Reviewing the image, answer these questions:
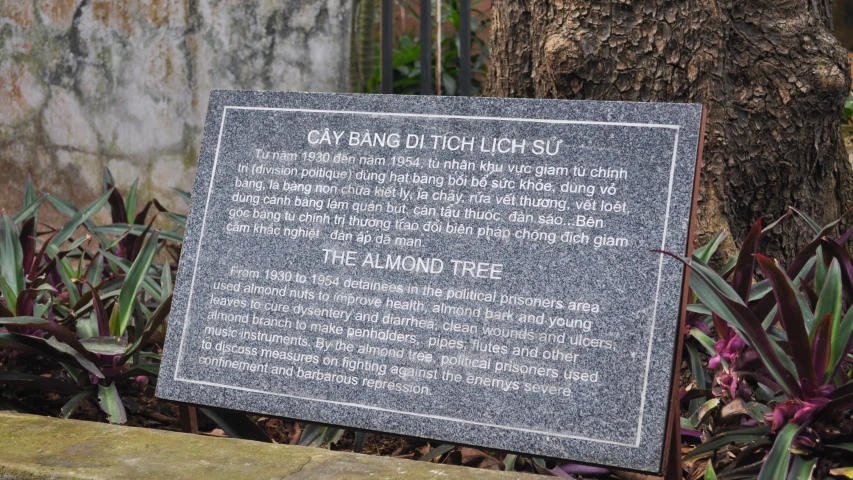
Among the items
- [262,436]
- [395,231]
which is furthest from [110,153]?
[395,231]

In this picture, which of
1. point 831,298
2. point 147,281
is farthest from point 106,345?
point 831,298

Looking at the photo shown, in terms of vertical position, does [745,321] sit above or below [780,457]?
above

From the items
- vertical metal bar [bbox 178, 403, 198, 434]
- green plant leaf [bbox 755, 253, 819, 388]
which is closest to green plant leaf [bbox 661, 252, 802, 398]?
green plant leaf [bbox 755, 253, 819, 388]

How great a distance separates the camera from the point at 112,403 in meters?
2.26

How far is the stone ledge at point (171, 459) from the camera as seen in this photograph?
1771mm

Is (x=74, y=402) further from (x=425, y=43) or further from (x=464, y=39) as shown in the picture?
(x=464, y=39)

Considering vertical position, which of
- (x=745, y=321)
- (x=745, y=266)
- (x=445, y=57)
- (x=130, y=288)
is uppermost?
(x=445, y=57)

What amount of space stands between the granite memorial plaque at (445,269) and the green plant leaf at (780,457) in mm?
228

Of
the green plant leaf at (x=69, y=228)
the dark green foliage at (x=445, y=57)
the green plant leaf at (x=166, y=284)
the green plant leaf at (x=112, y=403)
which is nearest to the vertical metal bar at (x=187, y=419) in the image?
the green plant leaf at (x=112, y=403)

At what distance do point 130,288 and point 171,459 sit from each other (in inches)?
30.4

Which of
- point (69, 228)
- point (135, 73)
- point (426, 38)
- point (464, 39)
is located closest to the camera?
point (69, 228)

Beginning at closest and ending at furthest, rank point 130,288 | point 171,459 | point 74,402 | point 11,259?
point 171,459 → point 74,402 → point 130,288 → point 11,259

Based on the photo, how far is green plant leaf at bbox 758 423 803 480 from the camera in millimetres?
1717

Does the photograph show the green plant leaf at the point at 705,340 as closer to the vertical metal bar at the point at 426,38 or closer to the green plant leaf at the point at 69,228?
the vertical metal bar at the point at 426,38
